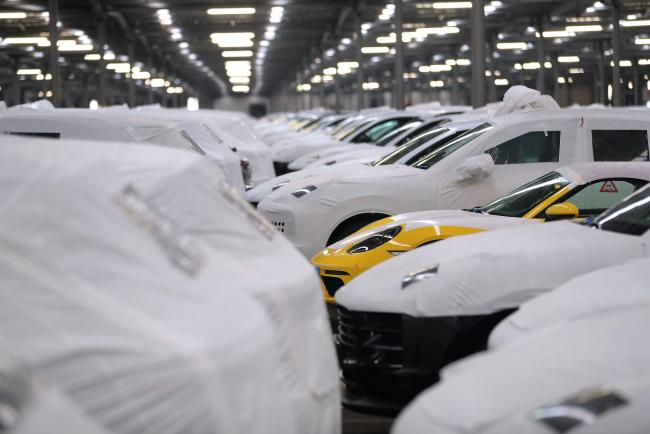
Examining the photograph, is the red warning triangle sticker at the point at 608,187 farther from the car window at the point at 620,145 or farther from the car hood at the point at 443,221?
the car window at the point at 620,145

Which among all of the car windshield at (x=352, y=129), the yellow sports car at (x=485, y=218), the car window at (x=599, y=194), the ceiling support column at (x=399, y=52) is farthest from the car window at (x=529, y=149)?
the ceiling support column at (x=399, y=52)

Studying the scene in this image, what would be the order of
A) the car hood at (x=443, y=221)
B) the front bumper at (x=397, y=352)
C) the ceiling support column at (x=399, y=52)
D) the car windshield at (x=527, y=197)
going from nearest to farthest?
the front bumper at (x=397, y=352) → the car hood at (x=443, y=221) → the car windshield at (x=527, y=197) → the ceiling support column at (x=399, y=52)

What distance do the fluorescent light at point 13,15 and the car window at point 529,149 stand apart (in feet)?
85.1

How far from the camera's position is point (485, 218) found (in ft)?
28.6

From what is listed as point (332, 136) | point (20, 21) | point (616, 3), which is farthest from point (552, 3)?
point (20, 21)

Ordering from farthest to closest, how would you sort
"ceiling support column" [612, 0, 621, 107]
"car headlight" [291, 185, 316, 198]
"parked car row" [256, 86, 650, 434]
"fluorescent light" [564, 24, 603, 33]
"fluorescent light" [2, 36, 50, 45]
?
"fluorescent light" [2, 36, 50, 45] → "fluorescent light" [564, 24, 603, 33] → "ceiling support column" [612, 0, 621, 107] → "car headlight" [291, 185, 316, 198] → "parked car row" [256, 86, 650, 434]

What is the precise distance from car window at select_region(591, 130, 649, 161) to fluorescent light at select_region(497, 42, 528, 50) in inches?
1449

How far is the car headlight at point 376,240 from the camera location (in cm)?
873

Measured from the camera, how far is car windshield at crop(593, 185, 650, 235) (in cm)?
→ 667

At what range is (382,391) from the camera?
6348 millimetres

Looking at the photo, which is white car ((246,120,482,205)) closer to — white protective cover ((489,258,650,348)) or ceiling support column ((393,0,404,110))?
white protective cover ((489,258,650,348))

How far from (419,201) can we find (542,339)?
6241 mm

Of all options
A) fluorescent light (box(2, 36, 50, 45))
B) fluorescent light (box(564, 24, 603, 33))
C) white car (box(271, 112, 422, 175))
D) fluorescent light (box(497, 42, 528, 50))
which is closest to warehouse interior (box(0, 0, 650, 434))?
white car (box(271, 112, 422, 175))

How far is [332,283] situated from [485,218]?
50.4 inches
